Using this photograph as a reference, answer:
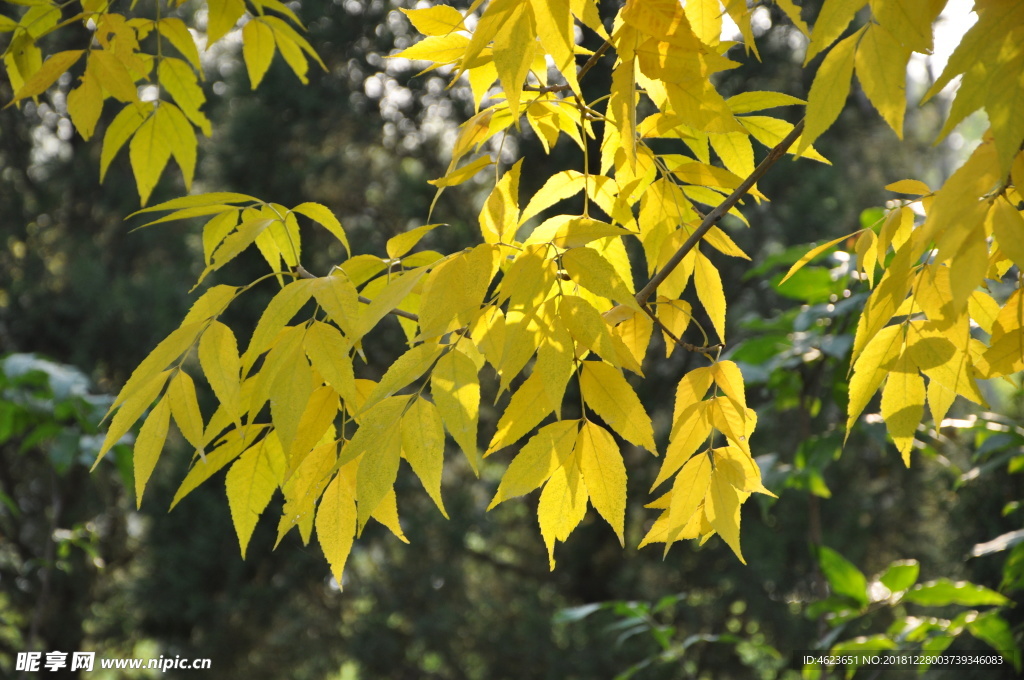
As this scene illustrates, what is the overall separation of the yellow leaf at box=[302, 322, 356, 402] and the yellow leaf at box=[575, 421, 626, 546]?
0.12 meters

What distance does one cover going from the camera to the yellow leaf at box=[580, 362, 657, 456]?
0.41 metres

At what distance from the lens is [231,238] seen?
433mm

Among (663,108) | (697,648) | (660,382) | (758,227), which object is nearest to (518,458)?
(663,108)

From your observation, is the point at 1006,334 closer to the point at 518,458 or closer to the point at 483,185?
the point at 518,458

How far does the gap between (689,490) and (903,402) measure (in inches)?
4.8

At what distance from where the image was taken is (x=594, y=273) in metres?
0.39

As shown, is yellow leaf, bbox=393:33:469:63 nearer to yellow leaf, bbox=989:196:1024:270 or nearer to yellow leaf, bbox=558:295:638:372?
yellow leaf, bbox=558:295:638:372

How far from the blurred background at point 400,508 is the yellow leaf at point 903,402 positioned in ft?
5.31

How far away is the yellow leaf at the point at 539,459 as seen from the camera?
16.0 inches

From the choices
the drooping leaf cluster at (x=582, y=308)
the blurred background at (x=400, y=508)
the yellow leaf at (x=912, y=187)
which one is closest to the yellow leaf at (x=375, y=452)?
the drooping leaf cluster at (x=582, y=308)

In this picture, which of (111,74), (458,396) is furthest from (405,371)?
(111,74)

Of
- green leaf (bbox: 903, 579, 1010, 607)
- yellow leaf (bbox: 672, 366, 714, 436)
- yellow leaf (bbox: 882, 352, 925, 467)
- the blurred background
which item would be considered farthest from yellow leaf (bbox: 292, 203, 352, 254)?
the blurred background

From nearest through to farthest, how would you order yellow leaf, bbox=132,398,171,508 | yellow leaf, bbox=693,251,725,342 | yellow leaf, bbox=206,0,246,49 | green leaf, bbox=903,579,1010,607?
yellow leaf, bbox=132,398,171,508, yellow leaf, bbox=693,251,725,342, yellow leaf, bbox=206,0,246,49, green leaf, bbox=903,579,1010,607

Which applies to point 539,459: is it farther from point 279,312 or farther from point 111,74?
point 111,74
